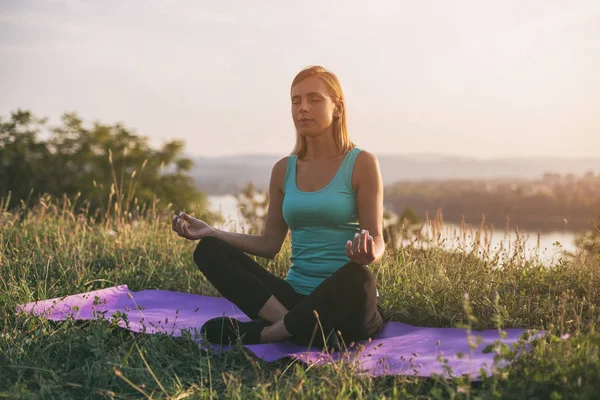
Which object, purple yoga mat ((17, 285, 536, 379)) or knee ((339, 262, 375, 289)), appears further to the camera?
knee ((339, 262, 375, 289))

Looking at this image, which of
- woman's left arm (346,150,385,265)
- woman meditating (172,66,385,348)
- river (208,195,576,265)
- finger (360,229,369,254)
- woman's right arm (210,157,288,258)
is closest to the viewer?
finger (360,229,369,254)

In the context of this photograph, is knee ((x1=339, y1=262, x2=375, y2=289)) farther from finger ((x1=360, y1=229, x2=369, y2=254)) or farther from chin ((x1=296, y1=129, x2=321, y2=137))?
chin ((x1=296, y1=129, x2=321, y2=137))

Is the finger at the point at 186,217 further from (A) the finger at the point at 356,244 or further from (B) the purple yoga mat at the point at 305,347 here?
(A) the finger at the point at 356,244

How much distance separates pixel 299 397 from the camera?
245 cm

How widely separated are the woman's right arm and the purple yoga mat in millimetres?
481

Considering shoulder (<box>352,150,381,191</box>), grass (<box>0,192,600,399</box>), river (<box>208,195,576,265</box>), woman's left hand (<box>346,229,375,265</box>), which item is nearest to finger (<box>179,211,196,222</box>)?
grass (<box>0,192,600,399</box>)

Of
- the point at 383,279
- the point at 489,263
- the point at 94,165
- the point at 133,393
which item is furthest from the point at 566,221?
the point at 94,165

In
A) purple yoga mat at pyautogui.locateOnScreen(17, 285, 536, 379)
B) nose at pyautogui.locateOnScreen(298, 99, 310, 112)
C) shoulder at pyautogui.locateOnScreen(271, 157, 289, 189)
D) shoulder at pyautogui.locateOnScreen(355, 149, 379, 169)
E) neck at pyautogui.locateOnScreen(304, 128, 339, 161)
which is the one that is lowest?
purple yoga mat at pyautogui.locateOnScreen(17, 285, 536, 379)

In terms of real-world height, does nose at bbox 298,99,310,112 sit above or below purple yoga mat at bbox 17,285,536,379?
above

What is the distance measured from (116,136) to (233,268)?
89.3 ft

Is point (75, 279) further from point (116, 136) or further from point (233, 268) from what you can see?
point (116, 136)

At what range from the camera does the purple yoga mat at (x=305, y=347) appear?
112 inches

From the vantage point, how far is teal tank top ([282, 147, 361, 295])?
11.1 feet

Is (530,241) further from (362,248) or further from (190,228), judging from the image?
Result: (190,228)
